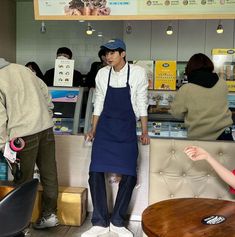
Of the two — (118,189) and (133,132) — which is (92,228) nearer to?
(118,189)

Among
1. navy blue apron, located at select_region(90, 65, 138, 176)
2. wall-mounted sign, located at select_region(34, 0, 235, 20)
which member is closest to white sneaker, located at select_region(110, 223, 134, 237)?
navy blue apron, located at select_region(90, 65, 138, 176)

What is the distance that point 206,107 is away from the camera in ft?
9.17

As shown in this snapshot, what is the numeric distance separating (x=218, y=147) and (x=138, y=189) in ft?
3.26

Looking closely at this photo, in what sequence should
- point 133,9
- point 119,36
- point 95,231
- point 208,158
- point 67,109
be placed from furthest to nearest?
point 119,36, point 67,109, point 133,9, point 95,231, point 208,158

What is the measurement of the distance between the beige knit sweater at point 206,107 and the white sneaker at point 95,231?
1.03 m

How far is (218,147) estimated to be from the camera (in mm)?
2328

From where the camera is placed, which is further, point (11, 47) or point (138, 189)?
point (11, 47)

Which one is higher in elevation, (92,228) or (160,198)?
(160,198)

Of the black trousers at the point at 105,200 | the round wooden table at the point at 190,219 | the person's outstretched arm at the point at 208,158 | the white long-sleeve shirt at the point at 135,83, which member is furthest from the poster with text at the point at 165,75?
the round wooden table at the point at 190,219

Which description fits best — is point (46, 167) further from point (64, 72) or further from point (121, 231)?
point (64, 72)

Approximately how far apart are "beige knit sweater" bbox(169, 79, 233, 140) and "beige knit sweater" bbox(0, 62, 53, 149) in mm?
1107

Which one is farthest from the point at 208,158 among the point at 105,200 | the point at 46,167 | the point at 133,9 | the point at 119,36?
the point at 119,36

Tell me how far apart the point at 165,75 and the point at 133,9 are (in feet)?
2.86

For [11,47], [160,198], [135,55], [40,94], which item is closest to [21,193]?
[160,198]
